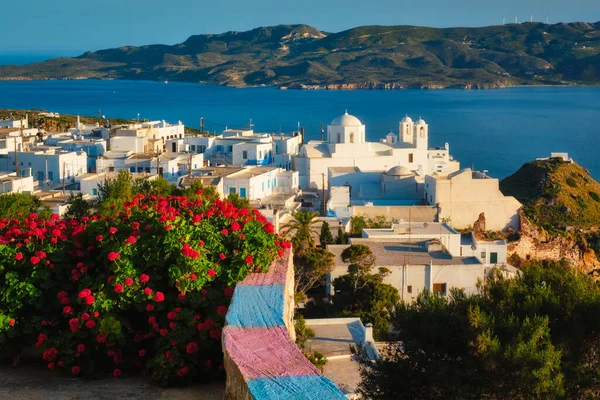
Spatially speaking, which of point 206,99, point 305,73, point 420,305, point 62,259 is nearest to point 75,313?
point 62,259

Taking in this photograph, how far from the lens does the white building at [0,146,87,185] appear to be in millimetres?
29812

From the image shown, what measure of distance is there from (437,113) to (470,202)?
3360 inches

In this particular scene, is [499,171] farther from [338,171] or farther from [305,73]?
[305,73]

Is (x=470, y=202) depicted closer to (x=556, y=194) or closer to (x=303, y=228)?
(x=303, y=228)

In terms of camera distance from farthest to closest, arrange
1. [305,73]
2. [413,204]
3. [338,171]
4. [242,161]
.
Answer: [305,73], [242,161], [338,171], [413,204]

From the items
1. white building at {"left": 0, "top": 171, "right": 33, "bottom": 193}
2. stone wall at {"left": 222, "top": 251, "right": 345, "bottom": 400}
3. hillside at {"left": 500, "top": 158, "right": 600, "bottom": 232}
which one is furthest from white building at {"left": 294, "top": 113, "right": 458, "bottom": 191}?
stone wall at {"left": 222, "top": 251, "right": 345, "bottom": 400}

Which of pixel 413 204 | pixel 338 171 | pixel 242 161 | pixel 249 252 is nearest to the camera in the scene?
pixel 249 252

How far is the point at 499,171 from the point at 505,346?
172 ft

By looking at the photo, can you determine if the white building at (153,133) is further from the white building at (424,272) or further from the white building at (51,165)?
the white building at (424,272)

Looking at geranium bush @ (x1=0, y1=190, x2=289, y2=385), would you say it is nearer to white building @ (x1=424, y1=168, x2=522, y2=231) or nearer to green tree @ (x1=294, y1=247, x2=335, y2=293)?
green tree @ (x1=294, y1=247, x2=335, y2=293)

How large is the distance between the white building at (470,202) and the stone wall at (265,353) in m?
21.4

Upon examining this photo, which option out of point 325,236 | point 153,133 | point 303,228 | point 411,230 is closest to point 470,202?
point 411,230

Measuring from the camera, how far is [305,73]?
196875 mm

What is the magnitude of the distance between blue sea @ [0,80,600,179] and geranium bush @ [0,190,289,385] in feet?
164
